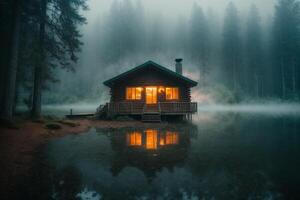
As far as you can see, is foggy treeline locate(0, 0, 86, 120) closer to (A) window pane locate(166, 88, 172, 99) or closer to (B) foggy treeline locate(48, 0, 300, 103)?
(A) window pane locate(166, 88, 172, 99)

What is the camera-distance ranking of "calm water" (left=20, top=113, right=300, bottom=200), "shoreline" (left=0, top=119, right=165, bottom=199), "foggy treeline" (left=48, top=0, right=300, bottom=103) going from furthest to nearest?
"foggy treeline" (left=48, top=0, right=300, bottom=103) → "shoreline" (left=0, top=119, right=165, bottom=199) → "calm water" (left=20, top=113, right=300, bottom=200)

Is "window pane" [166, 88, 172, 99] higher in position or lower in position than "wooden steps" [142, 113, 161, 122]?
higher

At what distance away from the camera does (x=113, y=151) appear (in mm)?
7957

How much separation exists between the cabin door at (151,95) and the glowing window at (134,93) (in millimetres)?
924

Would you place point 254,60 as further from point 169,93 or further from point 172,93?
point 169,93

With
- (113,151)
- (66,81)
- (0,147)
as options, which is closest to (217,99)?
(113,151)

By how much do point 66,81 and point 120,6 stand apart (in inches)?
1376

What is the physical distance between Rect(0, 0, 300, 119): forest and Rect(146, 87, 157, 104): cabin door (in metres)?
9.78

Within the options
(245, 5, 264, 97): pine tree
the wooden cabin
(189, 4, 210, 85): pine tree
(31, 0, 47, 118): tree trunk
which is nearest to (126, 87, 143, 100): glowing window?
the wooden cabin

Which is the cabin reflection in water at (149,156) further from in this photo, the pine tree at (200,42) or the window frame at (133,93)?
the pine tree at (200,42)

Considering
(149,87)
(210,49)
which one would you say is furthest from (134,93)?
(210,49)

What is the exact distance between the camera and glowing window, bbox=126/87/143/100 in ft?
71.2

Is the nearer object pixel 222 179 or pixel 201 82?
pixel 222 179

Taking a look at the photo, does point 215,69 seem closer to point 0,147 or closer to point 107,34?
point 107,34
